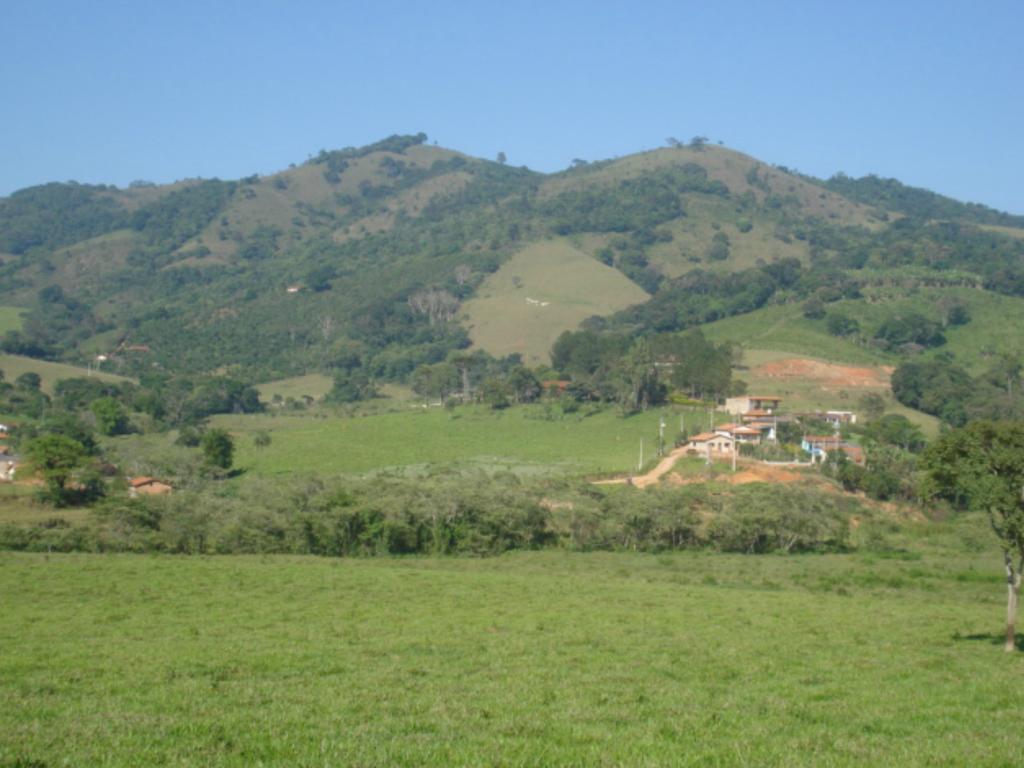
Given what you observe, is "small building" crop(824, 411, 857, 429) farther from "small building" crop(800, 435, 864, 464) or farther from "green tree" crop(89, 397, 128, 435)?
"green tree" crop(89, 397, 128, 435)

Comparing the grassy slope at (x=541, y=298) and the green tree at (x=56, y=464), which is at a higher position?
Result: the grassy slope at (x=541, y=298)

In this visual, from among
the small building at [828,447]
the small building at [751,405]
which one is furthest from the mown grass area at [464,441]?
the small building at [828,447]

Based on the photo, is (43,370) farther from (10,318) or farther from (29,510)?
(29,510)

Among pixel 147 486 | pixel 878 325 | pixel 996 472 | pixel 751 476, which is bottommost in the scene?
pixel 147 486

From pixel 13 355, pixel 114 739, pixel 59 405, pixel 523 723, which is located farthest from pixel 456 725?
pixel 13 355

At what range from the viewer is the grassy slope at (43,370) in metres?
117

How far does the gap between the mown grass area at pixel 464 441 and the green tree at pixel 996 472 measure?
45573mm

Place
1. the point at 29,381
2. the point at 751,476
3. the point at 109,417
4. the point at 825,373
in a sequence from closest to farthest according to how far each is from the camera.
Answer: the point at 751,476 < the point at 109,417 < the point at 825,373 < the point at 29,381

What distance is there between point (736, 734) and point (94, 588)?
23379 mm

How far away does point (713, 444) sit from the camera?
236 feet

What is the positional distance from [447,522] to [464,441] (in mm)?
35893

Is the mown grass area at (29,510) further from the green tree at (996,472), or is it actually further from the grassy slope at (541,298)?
the grassy slope at (541,298)

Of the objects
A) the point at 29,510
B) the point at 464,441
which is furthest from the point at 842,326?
the point at 29,510

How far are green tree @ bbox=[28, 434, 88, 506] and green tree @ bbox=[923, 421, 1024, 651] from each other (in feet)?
161
